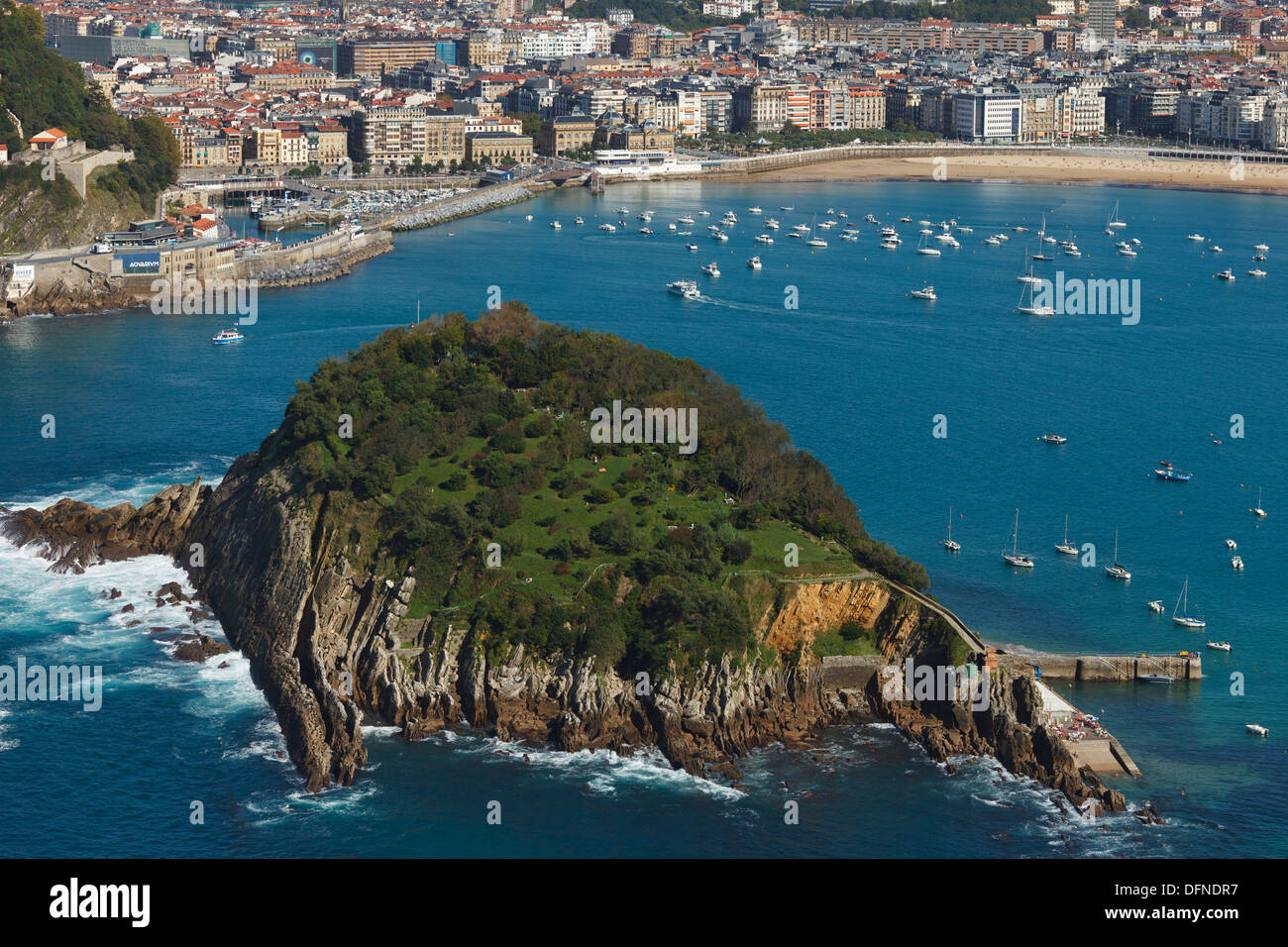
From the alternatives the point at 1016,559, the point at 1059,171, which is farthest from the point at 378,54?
the point at 1016,559

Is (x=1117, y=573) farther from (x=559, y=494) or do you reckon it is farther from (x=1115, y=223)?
(x=1115, y=223)

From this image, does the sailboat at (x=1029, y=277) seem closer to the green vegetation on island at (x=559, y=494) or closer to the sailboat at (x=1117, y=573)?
the green vegetation on island at (x=559, y=494)

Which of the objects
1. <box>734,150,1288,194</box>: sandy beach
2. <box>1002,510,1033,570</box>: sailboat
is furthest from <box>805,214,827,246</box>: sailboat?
<box>1002,510,1033,570</box>: sailboat

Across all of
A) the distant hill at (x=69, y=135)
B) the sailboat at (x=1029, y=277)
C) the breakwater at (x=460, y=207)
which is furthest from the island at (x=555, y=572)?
the breakwater at (x=460, y=207)

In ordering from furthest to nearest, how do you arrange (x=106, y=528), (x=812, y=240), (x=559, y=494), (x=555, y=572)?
(x=812, y=240) < (x=106, y=528) < (x=559, y=494) < (x=555, y=572)

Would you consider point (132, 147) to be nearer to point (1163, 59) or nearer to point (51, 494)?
point (51, 494)

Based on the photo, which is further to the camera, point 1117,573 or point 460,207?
point 460,207
